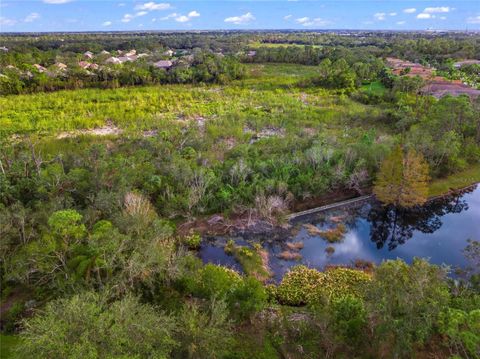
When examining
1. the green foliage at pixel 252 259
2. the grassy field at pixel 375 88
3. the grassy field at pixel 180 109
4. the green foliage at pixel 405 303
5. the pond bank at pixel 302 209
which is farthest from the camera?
the grassy field at pixel 375 88

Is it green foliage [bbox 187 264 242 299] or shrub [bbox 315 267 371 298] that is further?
shrub [bbox 315 267 371 298]

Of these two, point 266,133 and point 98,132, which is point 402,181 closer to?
point 266,133

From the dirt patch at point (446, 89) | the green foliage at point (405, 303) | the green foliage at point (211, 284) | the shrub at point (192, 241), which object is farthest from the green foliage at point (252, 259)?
the dirt patch at point (446, 89)

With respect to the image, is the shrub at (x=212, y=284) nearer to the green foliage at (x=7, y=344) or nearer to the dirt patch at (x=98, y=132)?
the green foliage at (x=7, y=344)

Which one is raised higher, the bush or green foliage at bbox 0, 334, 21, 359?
the bush

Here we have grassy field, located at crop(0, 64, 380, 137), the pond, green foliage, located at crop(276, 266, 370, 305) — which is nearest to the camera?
green foliage, located at crop(276, 266, 370, 305)

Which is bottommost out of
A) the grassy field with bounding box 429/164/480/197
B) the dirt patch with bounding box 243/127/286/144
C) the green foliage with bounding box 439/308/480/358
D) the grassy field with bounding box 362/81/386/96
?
the grassy field with bounding box 429/164/480/197

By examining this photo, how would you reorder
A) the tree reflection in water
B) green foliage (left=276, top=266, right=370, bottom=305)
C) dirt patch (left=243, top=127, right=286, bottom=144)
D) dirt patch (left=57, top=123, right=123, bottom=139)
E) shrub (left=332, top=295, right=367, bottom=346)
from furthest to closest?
dirt patch (left=243, top=127, right=286, bottom=144) → dirt patch (left=57, top=123, right=123, bottom=139) → the tree reflection in water → green foliage (left=276, top=266, right=370, bottom=305) → shrub (left=332, top=295, right=367, bottom=346)

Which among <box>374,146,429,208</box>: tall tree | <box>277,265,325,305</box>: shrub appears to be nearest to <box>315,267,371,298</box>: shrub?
<box>277,265,325,305</box>: shrub

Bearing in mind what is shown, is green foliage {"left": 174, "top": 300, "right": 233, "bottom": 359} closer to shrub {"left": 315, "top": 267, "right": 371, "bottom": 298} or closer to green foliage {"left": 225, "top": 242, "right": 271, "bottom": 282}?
shrub {"left": 315, "top": 267, "right": 371, "bottom": 298}

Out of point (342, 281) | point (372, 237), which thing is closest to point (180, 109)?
point (372, 237)
